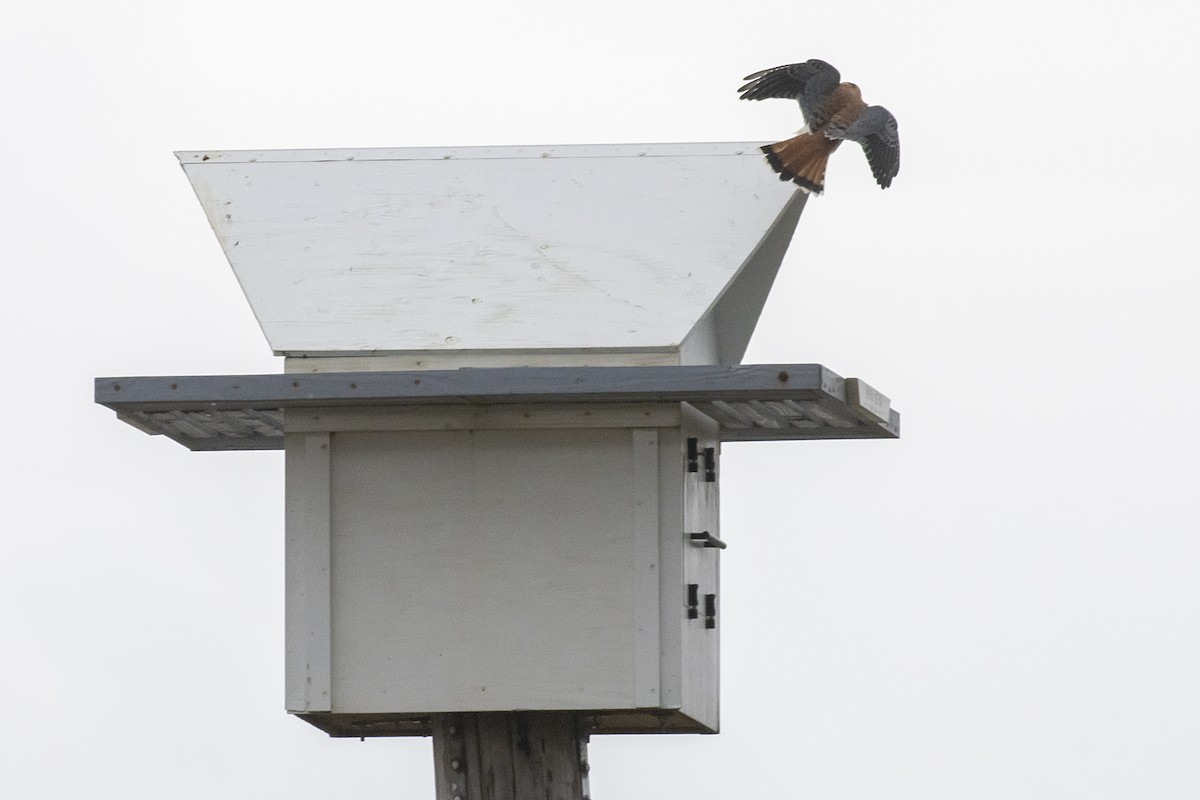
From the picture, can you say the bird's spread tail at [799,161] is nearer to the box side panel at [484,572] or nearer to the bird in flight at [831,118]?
the bird in flight at [831,118]

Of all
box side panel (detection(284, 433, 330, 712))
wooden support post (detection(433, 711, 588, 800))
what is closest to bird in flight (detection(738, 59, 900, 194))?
box side panel (detection(284, 433, 330, 712))

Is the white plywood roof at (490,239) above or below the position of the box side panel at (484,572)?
above

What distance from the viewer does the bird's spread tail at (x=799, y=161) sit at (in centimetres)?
933

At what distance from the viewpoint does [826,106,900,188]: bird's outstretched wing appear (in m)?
9.58

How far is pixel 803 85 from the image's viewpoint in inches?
384

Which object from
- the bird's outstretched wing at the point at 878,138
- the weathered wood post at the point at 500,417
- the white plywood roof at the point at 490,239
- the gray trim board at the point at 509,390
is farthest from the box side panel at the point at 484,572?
the bird's outstretched wing at the point at 878,138

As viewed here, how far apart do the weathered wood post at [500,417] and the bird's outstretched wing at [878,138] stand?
0.40 m

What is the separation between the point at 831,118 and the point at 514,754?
2.40 meters

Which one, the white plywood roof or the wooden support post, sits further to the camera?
the wooden support post

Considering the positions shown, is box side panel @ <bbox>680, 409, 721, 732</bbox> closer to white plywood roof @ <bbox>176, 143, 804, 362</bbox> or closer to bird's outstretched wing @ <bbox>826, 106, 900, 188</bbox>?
white plywood roof @ <bbox>176, 143, 804, 362</bbox>

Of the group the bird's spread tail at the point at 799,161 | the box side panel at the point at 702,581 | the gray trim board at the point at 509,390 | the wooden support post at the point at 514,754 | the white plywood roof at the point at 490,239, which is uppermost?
the bird's spread tail at the point at 799,161

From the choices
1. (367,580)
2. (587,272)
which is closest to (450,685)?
(367,580)

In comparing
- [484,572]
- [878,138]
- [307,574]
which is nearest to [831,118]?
[878,138]

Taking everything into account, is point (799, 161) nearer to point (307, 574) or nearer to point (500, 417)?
point (500, 417)
